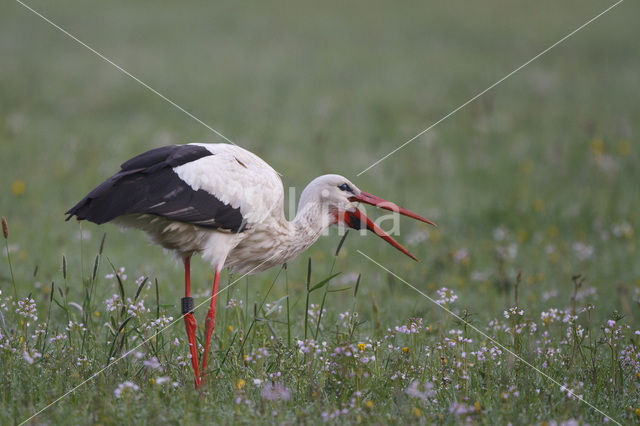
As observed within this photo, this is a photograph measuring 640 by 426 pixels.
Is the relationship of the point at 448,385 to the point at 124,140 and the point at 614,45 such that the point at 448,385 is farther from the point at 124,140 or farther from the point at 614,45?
the point at 614,45

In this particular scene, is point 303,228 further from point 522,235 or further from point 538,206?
point 538,206

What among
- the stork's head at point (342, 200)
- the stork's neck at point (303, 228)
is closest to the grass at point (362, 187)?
the stork's neck at point (303, 228)

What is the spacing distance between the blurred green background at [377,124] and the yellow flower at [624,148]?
33mm

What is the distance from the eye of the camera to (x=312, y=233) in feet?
16.0

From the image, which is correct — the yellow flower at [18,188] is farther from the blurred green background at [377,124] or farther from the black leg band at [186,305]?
the black leg band at [186,305]

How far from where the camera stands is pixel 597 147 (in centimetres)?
1020

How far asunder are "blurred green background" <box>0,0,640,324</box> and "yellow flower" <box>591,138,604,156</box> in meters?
0.08

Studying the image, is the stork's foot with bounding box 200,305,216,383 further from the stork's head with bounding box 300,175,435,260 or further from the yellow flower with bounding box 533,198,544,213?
the yellow flower with bounding box 533,198,544,213

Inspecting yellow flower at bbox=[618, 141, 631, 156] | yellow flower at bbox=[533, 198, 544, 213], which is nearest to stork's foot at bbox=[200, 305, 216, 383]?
yellow flower at bbox=[533, 198, 544, 213]

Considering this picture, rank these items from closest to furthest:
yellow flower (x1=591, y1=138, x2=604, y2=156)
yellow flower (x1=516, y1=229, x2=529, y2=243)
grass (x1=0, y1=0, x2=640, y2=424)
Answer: grass (x1=0, y1=0, x2=640, y2=424) < yellow flower (x1=516, y1=229, x2=529, y2=243) < yellow flower (x1=591, y1=138, x2=604, y2=156)

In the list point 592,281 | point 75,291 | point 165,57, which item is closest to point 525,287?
point 592,281

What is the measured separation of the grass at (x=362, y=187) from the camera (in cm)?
376

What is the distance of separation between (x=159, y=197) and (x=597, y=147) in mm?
7770

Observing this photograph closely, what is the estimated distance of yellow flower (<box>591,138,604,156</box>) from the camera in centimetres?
1011
